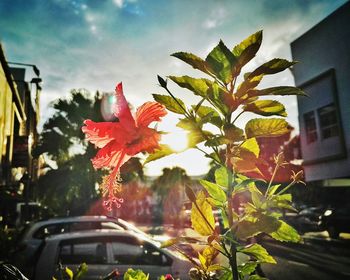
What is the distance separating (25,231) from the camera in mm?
5871

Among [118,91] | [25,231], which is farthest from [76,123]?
[118,91]

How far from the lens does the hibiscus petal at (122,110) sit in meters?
0.91

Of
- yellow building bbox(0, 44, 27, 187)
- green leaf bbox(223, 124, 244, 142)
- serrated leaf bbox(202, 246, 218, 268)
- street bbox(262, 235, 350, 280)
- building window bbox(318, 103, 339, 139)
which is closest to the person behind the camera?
green leaf bbox(223, 124, 244, 142)

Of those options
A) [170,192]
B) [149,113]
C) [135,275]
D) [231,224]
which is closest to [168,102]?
[149,113]

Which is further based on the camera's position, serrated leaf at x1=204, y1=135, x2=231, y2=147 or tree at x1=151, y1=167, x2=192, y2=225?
tree at x1=151, y1=167, x2=192, y2=225

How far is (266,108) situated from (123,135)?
1.44ft

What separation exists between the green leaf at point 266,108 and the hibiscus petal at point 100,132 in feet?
1.34

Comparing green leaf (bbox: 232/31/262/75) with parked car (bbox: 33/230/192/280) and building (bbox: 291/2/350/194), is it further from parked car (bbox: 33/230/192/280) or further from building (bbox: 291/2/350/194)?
building (bbox: 291/2/350/194)

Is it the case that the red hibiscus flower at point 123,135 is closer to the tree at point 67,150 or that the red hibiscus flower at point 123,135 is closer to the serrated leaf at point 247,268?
the serrated leaf at point 247,268

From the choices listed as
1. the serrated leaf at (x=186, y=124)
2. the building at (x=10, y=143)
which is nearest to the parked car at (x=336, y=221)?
the building at (x=10, y=143)

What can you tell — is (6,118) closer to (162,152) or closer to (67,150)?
(67,150)

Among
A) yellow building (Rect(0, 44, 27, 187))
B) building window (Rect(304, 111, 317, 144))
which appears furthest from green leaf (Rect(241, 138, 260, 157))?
building window (Rect(304, 111, 317, 144))

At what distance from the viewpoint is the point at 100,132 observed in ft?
3.10

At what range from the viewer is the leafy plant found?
2.98 feet
